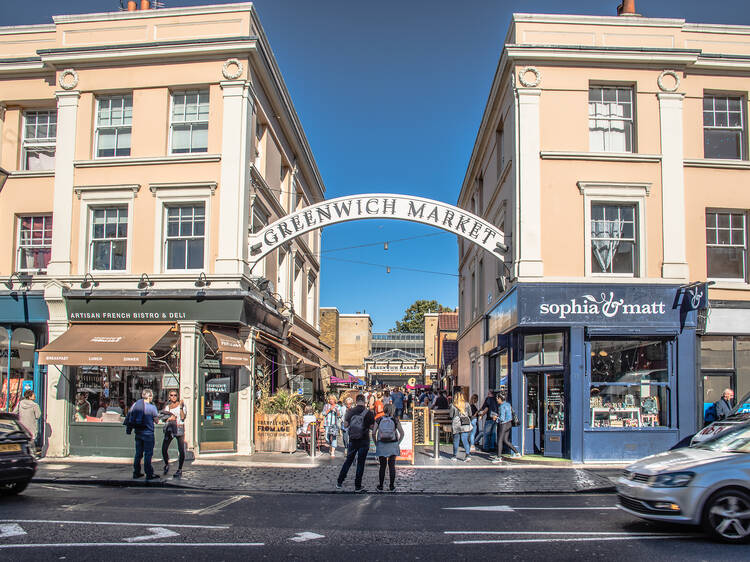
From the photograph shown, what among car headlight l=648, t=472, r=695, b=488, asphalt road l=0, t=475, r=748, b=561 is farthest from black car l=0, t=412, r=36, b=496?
car headlight l=648, t=472, r=695, b=488

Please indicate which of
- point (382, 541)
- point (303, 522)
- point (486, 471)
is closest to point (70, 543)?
point (303, 522)

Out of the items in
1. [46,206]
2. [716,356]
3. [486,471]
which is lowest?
[486,471]

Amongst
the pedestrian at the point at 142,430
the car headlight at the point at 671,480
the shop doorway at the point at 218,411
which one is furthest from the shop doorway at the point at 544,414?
the pedestrian at the point at 142,430

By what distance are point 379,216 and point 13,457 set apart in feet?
35.7

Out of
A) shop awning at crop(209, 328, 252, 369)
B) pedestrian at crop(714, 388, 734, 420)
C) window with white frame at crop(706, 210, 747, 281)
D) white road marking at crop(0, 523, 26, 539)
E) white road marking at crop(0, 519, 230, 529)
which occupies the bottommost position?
white road marking at crop(0, 519, 230, 529)

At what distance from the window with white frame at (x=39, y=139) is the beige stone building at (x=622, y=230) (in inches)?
519

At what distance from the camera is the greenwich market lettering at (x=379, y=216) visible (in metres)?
18.8

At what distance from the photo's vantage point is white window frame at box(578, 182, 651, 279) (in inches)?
693

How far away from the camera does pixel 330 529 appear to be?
357 inches

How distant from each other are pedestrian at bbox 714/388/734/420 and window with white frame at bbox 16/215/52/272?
1805cm

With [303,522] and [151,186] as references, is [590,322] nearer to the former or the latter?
[303,522]

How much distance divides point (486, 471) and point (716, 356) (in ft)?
22.6

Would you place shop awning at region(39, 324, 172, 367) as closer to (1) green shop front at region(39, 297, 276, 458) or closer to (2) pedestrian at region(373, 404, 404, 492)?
(1) green shop front at region(39, 297, 276, 458)

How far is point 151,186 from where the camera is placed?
1855 cm
